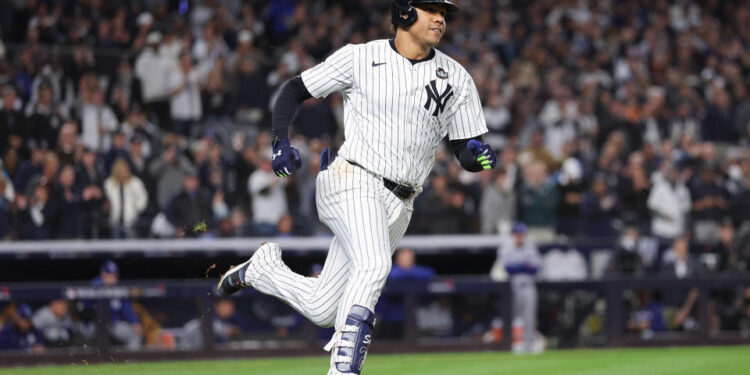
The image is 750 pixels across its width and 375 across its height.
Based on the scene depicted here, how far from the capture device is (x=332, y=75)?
20.8 feet

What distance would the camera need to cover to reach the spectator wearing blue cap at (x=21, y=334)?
39.2 feet

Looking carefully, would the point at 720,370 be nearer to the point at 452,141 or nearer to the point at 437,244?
the point at 452,141

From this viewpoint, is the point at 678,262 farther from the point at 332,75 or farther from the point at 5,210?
the point at 332,75

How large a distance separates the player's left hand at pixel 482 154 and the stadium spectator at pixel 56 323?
23.8ft

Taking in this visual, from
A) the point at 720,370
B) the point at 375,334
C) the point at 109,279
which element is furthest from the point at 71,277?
the point at 720,370

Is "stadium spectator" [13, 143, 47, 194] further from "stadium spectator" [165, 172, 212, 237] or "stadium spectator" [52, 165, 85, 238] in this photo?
"stadium spectator" [165, 172, 212, 237]

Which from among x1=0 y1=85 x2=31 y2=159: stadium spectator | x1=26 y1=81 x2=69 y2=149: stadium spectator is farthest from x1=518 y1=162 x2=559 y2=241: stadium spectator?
x1=0 y1=85 x2=31 y2=159: stadium spectator

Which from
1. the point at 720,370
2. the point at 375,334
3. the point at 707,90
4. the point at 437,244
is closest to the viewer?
the point at 720,370

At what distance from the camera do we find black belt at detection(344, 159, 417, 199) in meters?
6.22

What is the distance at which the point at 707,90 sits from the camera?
18906 millimetres

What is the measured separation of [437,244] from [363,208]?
8.02m

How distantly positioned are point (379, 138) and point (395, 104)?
20cm

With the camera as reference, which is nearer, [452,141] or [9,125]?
[452,141]

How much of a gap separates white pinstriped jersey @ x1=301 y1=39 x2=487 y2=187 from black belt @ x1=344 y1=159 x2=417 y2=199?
0.05m
